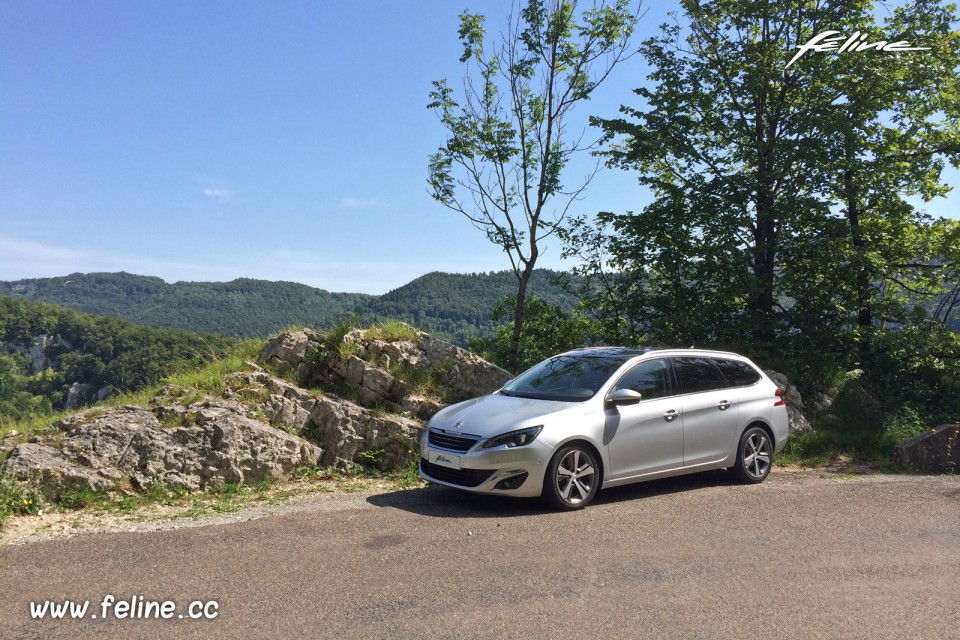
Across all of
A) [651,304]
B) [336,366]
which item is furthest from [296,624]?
[651,304]

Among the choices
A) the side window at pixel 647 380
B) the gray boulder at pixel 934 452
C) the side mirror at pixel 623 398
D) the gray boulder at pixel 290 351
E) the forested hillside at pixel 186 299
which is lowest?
the gray boulder at pixel 934 452

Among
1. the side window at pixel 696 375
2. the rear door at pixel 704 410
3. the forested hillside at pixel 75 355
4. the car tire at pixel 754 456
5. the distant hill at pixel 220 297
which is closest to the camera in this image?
the rear door at pixel 704 410

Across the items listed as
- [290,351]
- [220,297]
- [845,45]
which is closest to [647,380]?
[290,351]

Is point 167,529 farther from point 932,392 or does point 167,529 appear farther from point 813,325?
point 932,392

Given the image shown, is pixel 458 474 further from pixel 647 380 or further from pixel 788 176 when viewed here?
pixel 788 176

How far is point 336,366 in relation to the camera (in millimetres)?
10531

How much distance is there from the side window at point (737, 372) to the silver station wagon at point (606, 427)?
0.02 m

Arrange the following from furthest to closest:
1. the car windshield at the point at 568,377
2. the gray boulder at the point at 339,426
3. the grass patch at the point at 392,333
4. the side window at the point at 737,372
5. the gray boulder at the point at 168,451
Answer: the grass patch at the point at 392,333 < the gray boulder at the point at 339,426 < the side window at the point at 737,372 < the car windshield at the point at 568,377 < the gray boulder at the point at 168,451

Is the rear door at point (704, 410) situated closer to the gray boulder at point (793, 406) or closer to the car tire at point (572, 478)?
the car tire at point (572, 478)

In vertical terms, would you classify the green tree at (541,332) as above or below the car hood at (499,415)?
above

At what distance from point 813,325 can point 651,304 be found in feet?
10.8

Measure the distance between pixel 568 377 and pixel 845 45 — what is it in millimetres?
11429

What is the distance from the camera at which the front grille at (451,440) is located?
287 inches

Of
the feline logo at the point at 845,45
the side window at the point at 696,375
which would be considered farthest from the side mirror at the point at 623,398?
the feline logo at the point at 845,45
